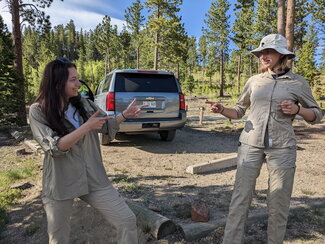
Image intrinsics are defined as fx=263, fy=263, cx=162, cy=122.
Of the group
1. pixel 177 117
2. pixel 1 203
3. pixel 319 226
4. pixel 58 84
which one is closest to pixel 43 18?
pixel 177 117

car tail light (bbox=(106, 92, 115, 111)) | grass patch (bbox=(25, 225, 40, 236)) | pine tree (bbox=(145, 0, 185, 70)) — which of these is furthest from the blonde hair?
pine tree (bbox=(145, 0, 185, 70))

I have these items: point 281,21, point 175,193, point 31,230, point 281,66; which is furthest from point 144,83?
point 281,21

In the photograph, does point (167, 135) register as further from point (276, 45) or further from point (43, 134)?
point (43, 134)

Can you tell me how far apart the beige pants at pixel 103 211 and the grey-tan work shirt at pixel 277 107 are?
54.4 inches

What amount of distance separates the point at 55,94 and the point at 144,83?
4.85m

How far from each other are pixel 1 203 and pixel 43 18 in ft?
38.2

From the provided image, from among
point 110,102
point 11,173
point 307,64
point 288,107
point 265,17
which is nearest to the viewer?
point 288,107

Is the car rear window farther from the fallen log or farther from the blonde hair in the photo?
the blonde hair

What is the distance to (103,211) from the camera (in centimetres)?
217

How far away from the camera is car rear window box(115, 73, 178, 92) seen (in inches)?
261

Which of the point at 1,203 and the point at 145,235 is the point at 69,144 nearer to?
the point at 145,235

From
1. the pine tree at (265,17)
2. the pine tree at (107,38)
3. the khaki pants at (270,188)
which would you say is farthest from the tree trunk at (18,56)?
the pine tree at (107,38)

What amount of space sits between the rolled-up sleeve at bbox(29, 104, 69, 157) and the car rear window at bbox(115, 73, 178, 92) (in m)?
4.54

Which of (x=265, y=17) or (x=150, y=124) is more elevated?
(x=265, y=17)
